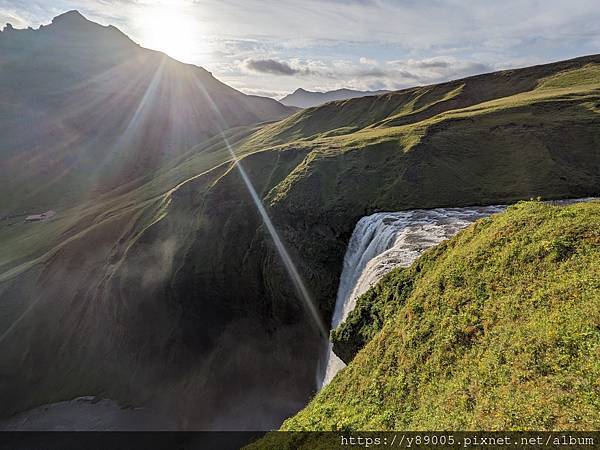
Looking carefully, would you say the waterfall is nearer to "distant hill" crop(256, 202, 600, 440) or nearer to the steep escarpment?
the steep escarpment

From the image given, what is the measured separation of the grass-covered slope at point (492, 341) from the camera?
11.3 m

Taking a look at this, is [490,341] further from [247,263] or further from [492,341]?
[247,263]

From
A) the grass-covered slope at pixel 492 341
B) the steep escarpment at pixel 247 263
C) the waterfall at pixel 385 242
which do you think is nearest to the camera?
the grass-covered slope at pixel 492 341

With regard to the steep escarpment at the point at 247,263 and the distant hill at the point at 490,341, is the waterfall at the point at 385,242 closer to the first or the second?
the steep escarpment at the point at 247,263

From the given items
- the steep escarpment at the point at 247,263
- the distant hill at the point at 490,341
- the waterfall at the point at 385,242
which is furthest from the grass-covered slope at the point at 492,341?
the steep escarpment at the point at 247,263

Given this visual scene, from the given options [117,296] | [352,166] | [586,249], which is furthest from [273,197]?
[586,249]

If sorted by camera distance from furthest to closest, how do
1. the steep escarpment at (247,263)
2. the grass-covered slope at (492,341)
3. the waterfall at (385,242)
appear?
the steep escarpment at (247,263), the waterfall at (385,242), the grass-covered slope at (492,341)

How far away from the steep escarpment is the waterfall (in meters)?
3.64

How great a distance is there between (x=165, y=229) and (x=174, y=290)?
14.5 m

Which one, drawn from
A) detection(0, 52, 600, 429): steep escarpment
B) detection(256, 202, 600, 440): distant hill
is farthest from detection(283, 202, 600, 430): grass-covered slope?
detection(0, 52, 600, 429): steep escarpment

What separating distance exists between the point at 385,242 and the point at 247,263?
29433 millimetres

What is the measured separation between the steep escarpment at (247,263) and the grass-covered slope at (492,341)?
24.5 m

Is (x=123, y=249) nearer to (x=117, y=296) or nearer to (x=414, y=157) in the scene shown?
(x=117, y=296)

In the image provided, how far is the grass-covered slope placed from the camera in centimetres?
1129
